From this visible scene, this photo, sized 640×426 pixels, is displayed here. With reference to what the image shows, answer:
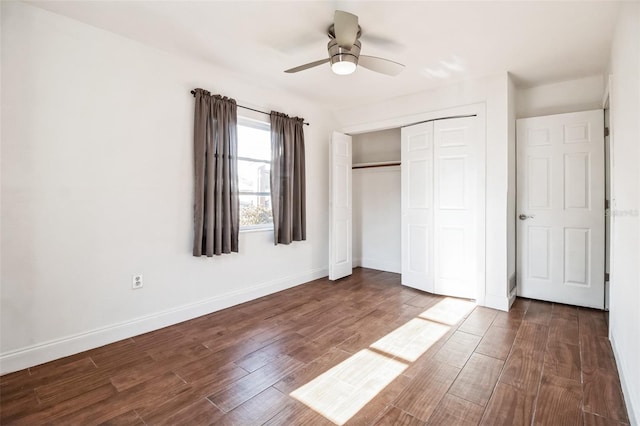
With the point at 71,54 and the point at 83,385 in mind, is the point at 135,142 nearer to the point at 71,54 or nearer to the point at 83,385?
the point at 71,54

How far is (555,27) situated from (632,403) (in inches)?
103

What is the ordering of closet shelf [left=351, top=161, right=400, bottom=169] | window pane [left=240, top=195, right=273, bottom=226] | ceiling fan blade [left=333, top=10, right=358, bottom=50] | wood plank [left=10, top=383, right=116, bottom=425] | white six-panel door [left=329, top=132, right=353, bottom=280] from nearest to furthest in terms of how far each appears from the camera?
1. wood plank [left=10, top=383, right=116, bottom=425]
2. ceiling fan blade [left=333, top=10, right=358, bottom=50]
3. window pane [left=240, top=195, right=273, bottom=226]
4. white six-panel door [left=329, top=132, right=353, bottom=280]
5. closet shelf [left=351, top=161, right=400, bottom=169]

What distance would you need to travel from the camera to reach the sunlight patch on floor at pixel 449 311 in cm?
306

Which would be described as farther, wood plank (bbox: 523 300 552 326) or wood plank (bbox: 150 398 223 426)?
wood plank (bbox: 523 300 552 326)

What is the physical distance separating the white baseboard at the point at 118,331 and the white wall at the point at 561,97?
12.6ft

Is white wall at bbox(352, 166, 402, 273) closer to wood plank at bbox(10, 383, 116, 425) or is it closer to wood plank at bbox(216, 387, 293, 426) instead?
wood plank at bbox(216, 387, 293, 426)

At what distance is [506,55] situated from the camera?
9.52ft

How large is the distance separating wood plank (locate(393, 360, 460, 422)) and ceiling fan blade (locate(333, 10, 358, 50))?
241 centimetres

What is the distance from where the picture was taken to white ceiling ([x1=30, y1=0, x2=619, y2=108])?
2.19 metres

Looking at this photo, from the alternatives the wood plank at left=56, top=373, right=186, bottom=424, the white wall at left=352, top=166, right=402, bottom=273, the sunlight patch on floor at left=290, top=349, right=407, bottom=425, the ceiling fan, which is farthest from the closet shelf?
the wood plank at left=56, top=373, right=186, bottom=424

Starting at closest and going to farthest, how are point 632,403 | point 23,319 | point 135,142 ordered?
point 632,403 → point 23,319 → point 135,142

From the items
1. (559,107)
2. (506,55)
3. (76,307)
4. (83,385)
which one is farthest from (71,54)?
(559,107)

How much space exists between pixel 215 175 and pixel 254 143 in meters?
0.80

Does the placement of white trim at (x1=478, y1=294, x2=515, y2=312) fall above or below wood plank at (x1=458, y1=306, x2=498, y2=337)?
above
